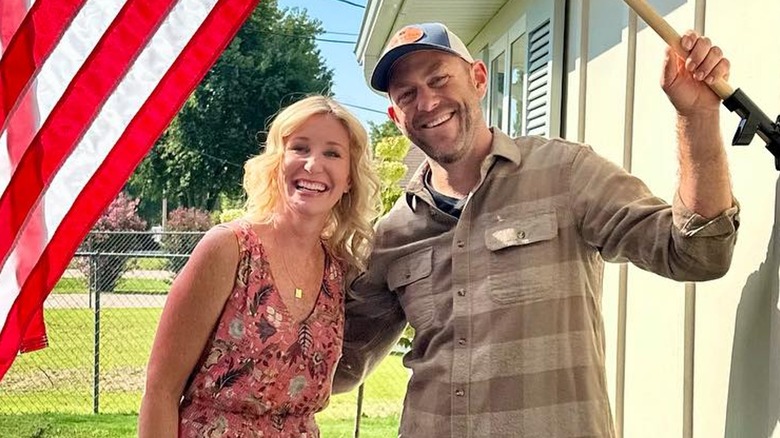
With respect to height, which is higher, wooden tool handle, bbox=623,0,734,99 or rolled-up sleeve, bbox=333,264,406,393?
wooden tool handle, bbox=623,0,734,99

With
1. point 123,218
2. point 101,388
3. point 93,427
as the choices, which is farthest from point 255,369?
point 123,218

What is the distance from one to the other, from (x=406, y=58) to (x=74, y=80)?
95 centimetres

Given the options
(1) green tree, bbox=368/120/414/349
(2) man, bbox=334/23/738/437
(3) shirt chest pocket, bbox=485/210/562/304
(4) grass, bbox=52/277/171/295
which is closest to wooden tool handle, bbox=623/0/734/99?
(2) man, bbox=334/23/738/437

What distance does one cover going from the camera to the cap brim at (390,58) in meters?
2.12

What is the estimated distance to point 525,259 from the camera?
1987 millimetres

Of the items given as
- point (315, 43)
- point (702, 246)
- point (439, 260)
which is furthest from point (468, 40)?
point (315, 43)

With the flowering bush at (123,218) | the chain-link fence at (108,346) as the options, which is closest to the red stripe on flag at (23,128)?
the chain-link fence at (108,346)

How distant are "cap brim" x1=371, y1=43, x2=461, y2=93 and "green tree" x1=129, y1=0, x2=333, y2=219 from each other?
69.5ft

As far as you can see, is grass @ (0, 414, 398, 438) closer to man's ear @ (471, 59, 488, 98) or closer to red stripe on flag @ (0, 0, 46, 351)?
red stripe on flag @ (0, 0, 46, 351)

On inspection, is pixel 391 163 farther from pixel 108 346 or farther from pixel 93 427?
pixel 108 346

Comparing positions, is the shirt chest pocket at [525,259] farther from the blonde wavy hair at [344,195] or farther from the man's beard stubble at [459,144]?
the blonde wavy hair at [344,195]

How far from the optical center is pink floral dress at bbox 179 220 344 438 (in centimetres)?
202

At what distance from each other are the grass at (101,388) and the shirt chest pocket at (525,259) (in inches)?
312

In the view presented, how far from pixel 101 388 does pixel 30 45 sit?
34.0ft
